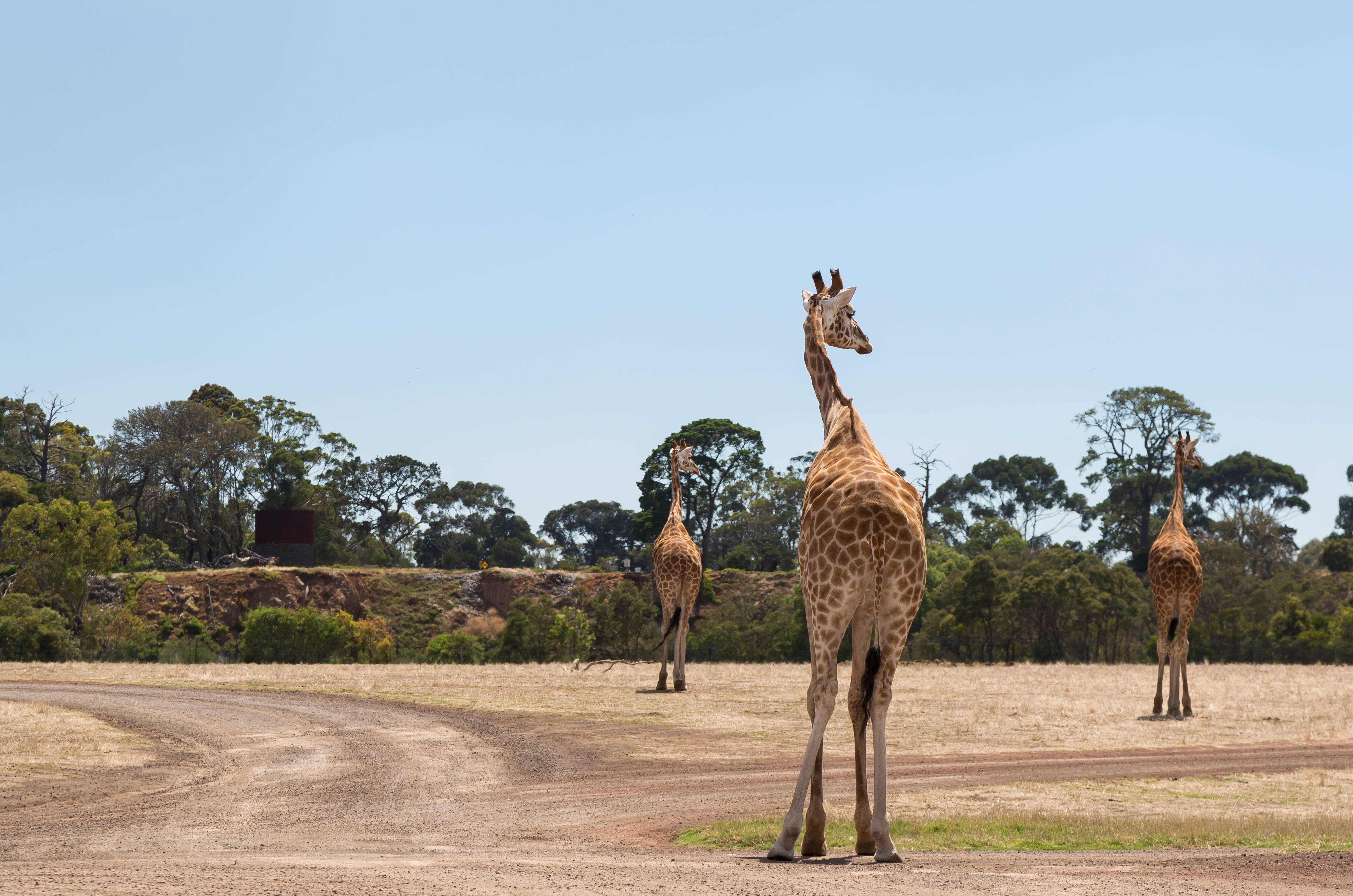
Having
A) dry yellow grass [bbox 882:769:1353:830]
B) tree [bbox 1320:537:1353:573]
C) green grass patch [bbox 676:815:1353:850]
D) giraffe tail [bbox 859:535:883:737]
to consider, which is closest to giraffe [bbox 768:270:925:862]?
giraffe tail [bbox 859:535:883:737]

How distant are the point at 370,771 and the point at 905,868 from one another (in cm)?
905

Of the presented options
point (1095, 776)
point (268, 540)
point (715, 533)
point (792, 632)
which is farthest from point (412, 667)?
point (715, 533)

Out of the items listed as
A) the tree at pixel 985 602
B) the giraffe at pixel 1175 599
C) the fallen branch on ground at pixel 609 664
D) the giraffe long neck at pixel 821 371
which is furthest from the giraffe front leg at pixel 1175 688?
the tree at pixel 985 602

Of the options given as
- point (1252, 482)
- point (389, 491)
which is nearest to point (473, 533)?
point (389, 491)

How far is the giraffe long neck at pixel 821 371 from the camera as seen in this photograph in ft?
40.4

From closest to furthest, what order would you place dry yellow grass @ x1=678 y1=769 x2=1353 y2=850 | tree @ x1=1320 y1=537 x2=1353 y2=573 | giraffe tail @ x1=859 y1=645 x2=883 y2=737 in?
giraffe tail @ x1=859 y1=645 x2=883 y2=737 < dry yellow grass @ x1=678 y1=769 x2=1353 y2=850 < tree @ x1=1320 y1=537 x2=1353 y2=573

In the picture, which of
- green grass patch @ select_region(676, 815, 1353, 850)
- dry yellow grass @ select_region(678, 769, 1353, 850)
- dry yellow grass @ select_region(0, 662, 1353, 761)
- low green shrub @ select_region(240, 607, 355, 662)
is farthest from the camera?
low green shrub @ select_region(240, 607, 355, 662)

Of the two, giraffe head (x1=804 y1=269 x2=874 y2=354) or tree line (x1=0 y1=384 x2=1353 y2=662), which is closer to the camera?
giraffe head (x1=804 y1=269 x2=874 y2=354)

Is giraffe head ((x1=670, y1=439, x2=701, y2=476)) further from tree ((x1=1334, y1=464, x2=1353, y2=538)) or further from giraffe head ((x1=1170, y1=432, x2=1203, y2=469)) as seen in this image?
tree ((x1=1334, y1=464, x2=1353, y2=538))

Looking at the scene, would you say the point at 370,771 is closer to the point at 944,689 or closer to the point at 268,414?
the point at 944,689

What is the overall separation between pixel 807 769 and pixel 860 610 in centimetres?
142

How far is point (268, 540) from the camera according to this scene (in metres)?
77.0

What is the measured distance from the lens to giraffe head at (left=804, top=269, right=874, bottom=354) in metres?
12.8

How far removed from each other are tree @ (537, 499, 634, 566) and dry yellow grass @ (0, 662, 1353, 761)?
75.3 metres
